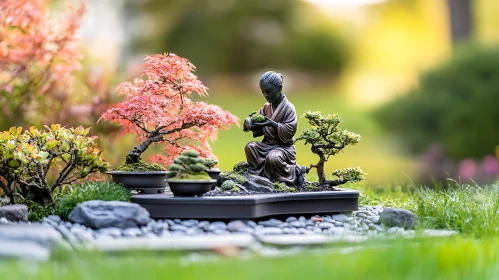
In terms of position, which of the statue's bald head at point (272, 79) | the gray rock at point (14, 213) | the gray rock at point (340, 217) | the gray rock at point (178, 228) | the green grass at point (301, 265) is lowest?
the green grass at point (301, 265)

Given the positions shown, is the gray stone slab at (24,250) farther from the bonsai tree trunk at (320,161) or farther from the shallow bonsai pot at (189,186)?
the bonsai tree trunk at (320,161)

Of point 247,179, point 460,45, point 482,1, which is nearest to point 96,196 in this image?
point 247,179

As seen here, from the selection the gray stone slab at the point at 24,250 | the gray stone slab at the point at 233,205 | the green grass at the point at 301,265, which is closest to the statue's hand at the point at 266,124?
the gray stone slab at the point at 233,205

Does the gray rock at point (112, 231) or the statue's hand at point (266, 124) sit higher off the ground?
the statue's hand at point (266, 124)

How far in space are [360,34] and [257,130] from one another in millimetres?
18969

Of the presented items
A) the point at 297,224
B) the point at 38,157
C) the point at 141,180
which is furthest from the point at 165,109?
the point at 297,224

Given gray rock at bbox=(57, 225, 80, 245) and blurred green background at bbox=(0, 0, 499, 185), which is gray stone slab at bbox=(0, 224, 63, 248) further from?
blurred green background at bbox=(0, 0, 499, 185)

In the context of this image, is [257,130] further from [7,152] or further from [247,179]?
[7,152]

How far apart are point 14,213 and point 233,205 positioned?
2.33 meters

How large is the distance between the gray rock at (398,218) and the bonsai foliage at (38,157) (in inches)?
134

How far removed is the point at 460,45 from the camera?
1630cm

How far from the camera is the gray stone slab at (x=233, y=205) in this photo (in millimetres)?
7051

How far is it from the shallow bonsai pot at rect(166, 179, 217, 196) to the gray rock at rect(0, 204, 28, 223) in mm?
1575

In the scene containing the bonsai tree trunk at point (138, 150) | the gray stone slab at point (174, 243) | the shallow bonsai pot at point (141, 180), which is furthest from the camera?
the bonsai tree trunk at point (138, 150)
